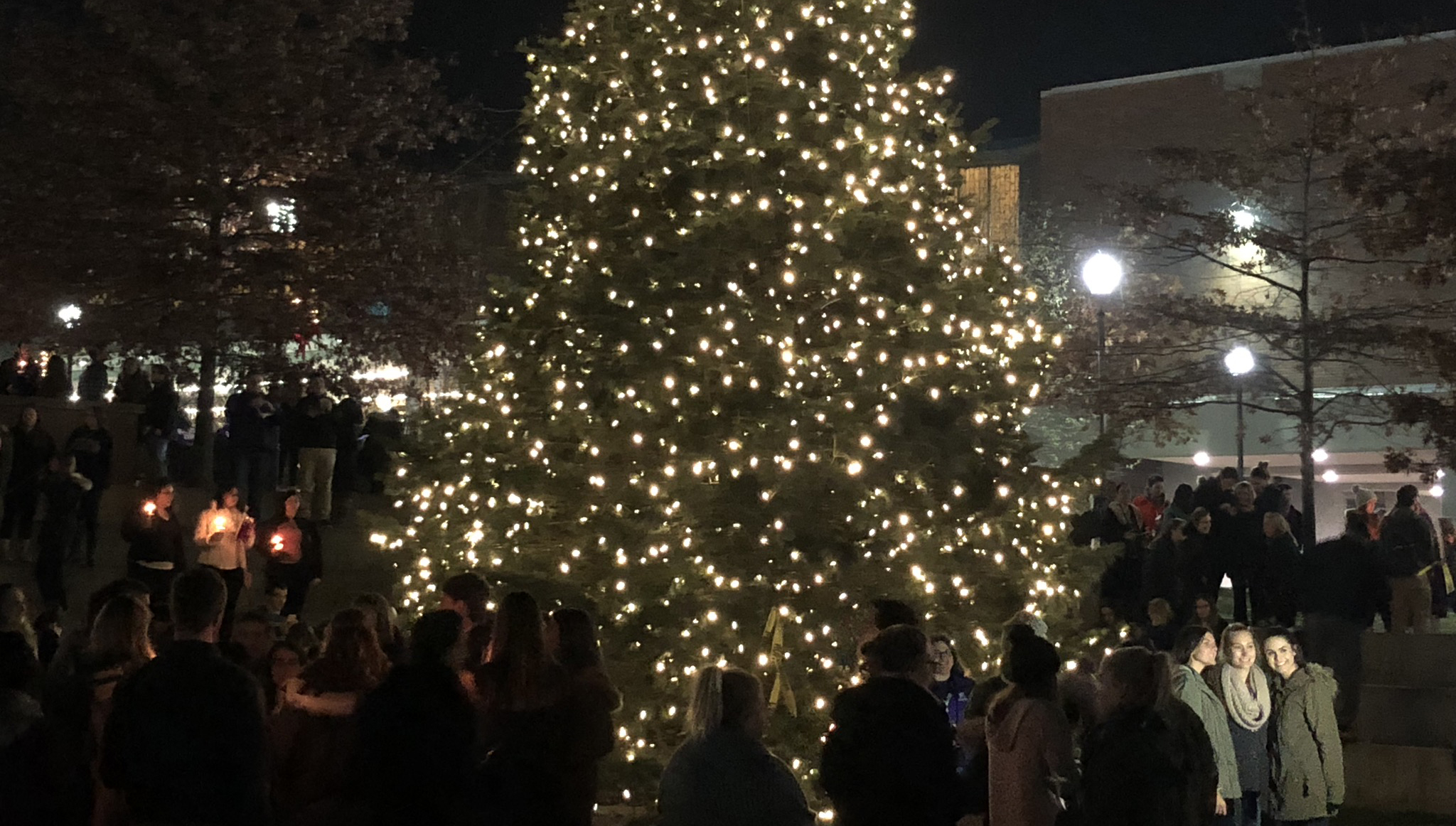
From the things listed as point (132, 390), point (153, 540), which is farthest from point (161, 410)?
point (153, 540)

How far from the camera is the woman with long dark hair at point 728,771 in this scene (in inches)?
223

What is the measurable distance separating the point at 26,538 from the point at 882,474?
1199cm

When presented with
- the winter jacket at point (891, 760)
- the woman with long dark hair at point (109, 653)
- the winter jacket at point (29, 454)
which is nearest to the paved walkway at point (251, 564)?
the winter jacket at point (29, 454)

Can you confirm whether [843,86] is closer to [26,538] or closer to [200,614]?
[200,614]

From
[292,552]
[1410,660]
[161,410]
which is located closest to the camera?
[1410,660]

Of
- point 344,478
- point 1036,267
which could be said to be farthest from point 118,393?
point 1036,267

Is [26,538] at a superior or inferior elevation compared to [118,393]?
inferior

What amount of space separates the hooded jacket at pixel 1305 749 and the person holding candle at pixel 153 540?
961cm

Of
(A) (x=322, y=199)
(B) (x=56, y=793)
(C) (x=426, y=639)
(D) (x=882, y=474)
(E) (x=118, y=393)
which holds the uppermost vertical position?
(A) (x=322, y=199)

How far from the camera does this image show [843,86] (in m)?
11.1

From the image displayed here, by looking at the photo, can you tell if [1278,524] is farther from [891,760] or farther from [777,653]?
→ [891,760]

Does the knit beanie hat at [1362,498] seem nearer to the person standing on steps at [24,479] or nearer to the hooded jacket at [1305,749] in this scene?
the hooded jacket at [1305,749]

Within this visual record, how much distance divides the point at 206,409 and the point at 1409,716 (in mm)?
17767

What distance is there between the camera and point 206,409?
78.3ft
